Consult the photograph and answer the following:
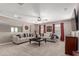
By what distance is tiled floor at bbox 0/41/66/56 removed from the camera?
6.39ft

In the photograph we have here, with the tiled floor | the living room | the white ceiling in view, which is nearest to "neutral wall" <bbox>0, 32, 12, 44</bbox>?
the living room

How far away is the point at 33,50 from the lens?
2.04 metres

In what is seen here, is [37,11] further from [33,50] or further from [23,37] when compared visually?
[33,50]

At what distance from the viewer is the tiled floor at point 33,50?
1.95m

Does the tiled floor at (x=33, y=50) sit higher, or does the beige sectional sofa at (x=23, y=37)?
the beige sectional sofa at (x=23, y=37)

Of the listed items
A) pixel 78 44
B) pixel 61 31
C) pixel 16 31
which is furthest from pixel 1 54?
pixel 78 44

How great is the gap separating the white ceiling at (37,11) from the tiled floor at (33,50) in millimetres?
756

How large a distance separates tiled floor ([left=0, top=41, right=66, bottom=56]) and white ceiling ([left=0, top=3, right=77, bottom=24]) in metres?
0.76

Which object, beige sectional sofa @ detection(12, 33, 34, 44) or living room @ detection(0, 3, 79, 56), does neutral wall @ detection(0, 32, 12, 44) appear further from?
beige sectional sofa @ detection(12, 33, 34, 44)

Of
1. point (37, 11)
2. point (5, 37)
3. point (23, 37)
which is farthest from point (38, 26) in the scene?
point (5, 37)

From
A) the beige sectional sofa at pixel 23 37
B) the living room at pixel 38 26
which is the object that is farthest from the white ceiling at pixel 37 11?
the beige sectional sofa at pixel 23 37

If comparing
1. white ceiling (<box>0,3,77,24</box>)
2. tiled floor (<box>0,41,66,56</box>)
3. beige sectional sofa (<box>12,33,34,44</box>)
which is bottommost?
tiled floor (<box>0,41,66,56</box>)

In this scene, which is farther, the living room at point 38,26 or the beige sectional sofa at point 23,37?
the beige sectional sofa at point 23,37

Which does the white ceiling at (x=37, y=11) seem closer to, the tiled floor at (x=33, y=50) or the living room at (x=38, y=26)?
the living room at (x=38, y=26)
